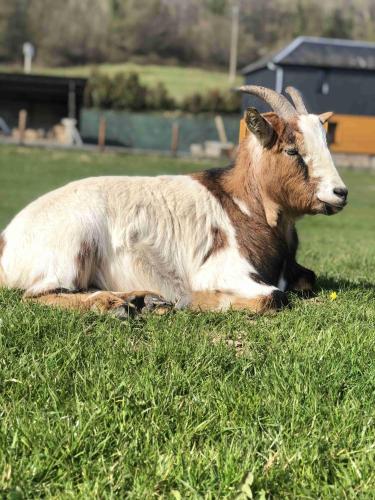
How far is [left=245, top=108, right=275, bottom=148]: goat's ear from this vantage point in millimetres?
4941

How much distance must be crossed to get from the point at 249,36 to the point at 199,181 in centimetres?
13423

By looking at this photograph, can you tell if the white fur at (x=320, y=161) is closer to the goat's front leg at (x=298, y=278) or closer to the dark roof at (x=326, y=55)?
the goat's front leg at (x=298, y=278)

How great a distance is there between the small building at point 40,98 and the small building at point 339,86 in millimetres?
11851

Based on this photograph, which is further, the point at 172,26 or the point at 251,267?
the point at 172,26

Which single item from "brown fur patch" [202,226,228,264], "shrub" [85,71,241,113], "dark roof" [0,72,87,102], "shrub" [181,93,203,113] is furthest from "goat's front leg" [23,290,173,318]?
"shrub" [181,93,203,113]

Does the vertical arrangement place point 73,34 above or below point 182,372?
above

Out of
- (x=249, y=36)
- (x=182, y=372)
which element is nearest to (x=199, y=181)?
(x=182, y=372)

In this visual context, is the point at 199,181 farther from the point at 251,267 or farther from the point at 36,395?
the point at 36,395

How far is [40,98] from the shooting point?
45281 millimetres

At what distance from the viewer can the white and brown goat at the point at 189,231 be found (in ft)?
15.9

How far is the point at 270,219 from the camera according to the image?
5.27 meters

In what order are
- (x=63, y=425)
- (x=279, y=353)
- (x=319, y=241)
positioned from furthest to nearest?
1. (x=319, y=241)
2. (x=279, y=353)
3. (x=63, y=425)

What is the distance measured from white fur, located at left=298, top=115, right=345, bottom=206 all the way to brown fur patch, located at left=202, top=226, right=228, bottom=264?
2.50 ft

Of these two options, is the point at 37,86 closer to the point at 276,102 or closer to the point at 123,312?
the point at 276,102
